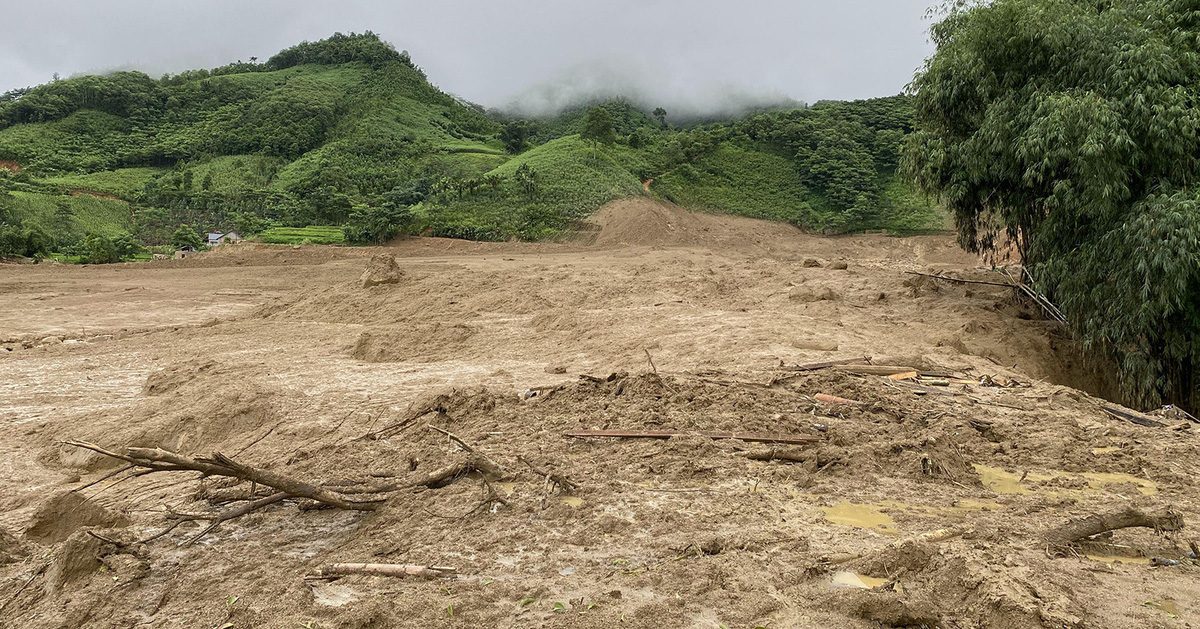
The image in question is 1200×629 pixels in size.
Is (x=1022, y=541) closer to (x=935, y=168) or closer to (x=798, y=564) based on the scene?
(x=798, y=564)

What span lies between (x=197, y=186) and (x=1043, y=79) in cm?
4506

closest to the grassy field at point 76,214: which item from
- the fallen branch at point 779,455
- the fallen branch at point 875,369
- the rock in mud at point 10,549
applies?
the rock in mud at point 10,549

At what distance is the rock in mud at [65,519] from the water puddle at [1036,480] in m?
4.84

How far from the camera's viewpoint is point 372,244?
2702 centimetres

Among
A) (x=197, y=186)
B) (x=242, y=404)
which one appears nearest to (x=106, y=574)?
(x=242, y=404)

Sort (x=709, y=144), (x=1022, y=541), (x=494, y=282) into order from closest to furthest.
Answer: (x=1022, y=541) → (x=494, y=282) → (x=709, y=144)

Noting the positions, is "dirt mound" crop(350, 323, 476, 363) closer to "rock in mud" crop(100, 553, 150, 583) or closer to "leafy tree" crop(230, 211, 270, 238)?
"rock in mud" crop(100, 553, 150, 583)

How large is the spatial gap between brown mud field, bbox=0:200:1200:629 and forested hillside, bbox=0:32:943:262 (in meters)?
20.8

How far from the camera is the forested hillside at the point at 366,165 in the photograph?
30281 millimetres

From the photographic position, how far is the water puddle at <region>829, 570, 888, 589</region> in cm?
260

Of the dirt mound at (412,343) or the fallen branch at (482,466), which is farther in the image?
the dirt mound at (412,343)

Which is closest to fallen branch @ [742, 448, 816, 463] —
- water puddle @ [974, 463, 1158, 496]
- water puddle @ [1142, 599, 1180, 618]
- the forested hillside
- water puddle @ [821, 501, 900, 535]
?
water puddle @ [821, 501, 900, 535]

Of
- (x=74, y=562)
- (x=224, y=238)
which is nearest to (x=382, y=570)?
(x=74, y=562)

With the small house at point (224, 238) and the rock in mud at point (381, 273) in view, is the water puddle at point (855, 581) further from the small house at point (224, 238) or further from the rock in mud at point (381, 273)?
the small house at point (224, 238)
